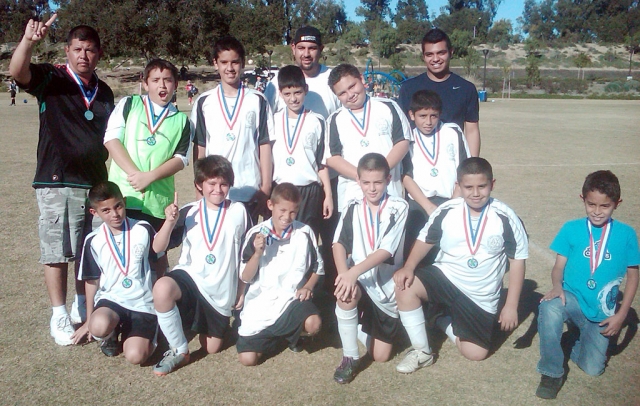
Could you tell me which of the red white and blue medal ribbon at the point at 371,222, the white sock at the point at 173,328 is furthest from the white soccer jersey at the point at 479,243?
the white sock at the point at 173,328

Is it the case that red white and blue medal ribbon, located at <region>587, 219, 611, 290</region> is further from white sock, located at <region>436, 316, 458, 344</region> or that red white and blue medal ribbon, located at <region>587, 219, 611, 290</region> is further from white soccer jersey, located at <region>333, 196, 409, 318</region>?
white soccer jersey, located at <region>333, 196, 409, 318</region>

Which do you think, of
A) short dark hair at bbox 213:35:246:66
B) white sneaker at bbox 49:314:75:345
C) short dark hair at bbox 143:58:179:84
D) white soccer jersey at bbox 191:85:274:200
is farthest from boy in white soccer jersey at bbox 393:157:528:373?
white sneaker at bbox 49:314:75:345

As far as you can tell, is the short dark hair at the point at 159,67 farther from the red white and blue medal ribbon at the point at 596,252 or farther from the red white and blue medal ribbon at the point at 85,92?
the red white and blue medal ribbon at the point at 596,252

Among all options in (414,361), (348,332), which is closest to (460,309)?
(414,361)

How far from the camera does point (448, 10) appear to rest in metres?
108

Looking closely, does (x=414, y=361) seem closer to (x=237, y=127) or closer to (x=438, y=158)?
(x=438, y=158)

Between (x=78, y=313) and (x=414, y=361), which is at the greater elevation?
(x=78, y=313)

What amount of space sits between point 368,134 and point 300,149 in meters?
0.53

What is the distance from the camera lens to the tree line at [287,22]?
1807 inches

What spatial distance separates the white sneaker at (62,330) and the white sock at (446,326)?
2514 mm

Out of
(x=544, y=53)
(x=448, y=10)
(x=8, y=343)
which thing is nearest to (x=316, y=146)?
(x=8, y=343)

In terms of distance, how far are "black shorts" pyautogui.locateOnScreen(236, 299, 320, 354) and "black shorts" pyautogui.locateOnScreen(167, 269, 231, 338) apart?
209 millimetres

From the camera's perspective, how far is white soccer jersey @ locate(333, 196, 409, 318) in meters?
3.75

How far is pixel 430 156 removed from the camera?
435 cm
